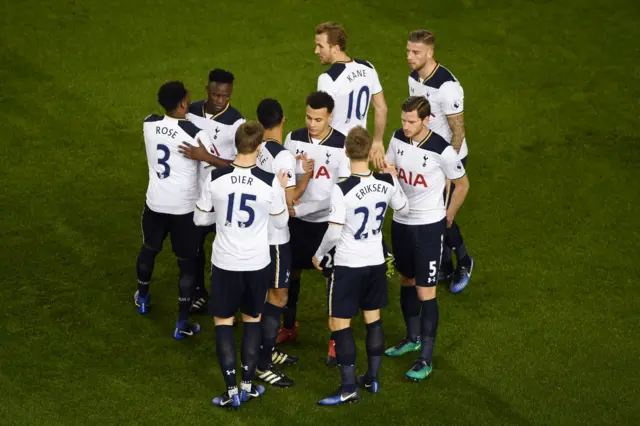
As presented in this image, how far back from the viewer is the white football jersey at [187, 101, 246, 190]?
870 cm

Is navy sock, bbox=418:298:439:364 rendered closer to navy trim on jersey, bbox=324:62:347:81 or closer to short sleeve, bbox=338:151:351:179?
short sleeve, bbox=338:151:351:179

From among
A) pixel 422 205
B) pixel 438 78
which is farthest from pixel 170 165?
pixel 438 78

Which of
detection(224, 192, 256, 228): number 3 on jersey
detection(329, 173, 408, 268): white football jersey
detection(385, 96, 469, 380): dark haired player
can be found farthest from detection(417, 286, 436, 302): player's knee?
detection(224, 192, 256, 228): number 3 on jersey

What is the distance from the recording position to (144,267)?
8977 millimetres

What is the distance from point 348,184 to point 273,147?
818mm

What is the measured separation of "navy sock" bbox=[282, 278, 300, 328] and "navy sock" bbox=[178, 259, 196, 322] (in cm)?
88

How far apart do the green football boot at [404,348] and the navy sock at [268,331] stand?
3.75 ft

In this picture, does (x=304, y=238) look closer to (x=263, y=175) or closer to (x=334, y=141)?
(x=334, y=141)

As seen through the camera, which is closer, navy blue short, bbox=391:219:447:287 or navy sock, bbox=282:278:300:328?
navy blue short, bbox=391:219:447:287

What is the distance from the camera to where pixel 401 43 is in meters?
14.8

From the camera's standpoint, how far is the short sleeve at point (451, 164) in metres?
7.89

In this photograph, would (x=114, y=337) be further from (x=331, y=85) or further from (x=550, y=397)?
(x=550, y=397)

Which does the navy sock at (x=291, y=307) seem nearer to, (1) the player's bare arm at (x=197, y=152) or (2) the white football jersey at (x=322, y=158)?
(2) the white football jersey at (x=322, y=158)

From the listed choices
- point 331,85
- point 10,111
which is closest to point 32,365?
point 331,85
